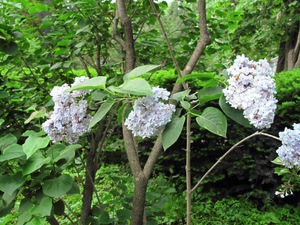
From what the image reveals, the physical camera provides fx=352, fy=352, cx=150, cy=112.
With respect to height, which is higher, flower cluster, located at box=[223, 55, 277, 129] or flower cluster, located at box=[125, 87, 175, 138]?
flower cluster, located at box=[223, 55, 277, 129]

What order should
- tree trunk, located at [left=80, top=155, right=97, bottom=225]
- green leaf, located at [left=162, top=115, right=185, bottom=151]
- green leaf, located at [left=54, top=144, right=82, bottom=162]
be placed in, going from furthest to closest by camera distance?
tree trunk, located at [left=80, top=155, right=97, bottom=225]
green leaf, located at [left=54, top=144, right=82, bottom=162]
green leaf, located at [left=162, top=115, right=185, bottom=151]

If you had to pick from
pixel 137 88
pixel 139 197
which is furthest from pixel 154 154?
pixel 137 88

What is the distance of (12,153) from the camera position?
1337 mm

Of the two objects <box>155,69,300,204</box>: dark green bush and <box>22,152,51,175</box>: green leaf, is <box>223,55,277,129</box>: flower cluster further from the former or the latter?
<box>155,69,300,204</box>: dark green bush

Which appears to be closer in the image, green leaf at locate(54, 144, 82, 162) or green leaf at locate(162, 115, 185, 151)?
green leaf at locate(162, 115, 185, 151)

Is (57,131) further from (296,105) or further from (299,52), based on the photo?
(299,52)

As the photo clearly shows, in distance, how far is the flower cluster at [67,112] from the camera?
1.23m

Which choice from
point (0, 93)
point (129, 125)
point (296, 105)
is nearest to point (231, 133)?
point (296, 105)

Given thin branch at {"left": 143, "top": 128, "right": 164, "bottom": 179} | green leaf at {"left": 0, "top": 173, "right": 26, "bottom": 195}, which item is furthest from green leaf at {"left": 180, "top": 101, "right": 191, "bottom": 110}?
green leaf at {"left": 0, "top": 173, "right": 26, "bottom": 195}

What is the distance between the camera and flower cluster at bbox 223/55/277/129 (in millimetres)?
962

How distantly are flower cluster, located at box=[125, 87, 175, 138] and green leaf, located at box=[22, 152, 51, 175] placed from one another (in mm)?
488

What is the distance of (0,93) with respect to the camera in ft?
5.90

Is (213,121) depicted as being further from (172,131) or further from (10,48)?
(10,48)

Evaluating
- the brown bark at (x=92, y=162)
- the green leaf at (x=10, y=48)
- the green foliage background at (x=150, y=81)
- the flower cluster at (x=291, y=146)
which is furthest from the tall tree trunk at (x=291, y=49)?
the flower cluster at (x=291, y=146)
